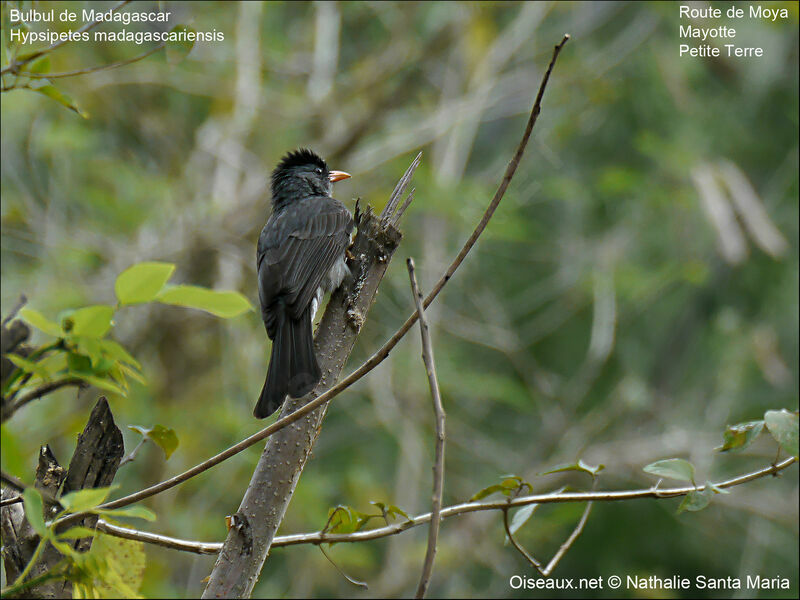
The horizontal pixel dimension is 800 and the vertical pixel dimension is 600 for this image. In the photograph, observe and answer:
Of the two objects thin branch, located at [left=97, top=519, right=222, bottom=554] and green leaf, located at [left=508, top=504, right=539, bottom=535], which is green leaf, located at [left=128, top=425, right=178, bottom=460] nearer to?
thin branch, located at [left=97, top=519, right=222, bottom=554]

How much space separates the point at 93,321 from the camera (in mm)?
871

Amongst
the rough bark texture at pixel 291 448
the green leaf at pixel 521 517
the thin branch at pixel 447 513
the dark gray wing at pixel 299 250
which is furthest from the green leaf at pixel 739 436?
the dark gray wing at pixel 299 250

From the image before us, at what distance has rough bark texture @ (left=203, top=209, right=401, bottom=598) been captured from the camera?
1.43 meters

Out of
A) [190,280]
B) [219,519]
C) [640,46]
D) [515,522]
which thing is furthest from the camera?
[640,46]

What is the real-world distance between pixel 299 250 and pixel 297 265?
0.35 feet

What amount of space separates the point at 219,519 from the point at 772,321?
4.35 m

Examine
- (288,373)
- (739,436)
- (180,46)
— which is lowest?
(739,436)

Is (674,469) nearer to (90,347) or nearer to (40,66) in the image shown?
(90,347)

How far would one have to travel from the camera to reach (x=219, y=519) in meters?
5.29

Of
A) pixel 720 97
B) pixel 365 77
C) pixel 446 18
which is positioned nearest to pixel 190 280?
pixel 365 77

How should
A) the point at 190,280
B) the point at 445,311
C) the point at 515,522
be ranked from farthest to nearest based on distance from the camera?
the point at 445,311 → the point at 190,280 → the point at 515,522

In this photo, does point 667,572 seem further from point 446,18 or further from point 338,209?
point 446,18

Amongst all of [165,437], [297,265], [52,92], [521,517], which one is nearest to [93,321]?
[165,437]

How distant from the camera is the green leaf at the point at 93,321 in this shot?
866 millimetres
